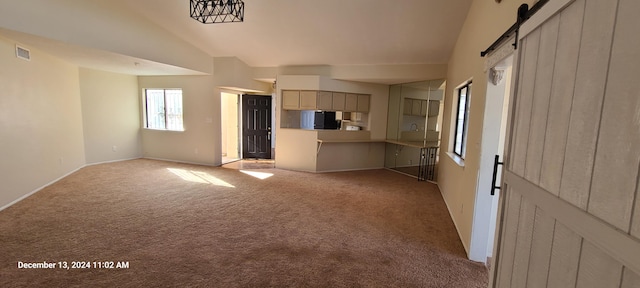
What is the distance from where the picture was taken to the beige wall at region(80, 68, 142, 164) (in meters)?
6.12

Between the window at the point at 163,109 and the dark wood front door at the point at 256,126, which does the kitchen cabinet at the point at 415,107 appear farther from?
the window at the point at 163,109

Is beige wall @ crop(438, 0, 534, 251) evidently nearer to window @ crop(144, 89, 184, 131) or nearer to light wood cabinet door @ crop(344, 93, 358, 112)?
light wood cabinet door @ crop(344, 93, 358, 112)

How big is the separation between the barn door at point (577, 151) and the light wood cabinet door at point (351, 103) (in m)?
5.05

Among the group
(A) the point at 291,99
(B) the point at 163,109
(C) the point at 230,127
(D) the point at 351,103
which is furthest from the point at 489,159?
(B) the point at 163,109

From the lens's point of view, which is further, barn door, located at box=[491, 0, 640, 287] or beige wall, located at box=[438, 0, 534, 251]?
beige wall, located at box=[438, 0, 534, 251]

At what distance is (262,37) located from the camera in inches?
204

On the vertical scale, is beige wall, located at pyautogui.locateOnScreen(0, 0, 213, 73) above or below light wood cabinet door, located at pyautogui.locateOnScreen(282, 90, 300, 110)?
above

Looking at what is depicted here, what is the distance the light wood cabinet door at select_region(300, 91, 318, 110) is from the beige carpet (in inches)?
82.8

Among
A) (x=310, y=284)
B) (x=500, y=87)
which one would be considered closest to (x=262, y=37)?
(x=500, y=87)

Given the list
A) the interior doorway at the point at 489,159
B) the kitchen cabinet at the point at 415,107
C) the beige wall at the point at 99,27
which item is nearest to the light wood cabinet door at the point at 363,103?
the kitchen cabinet at the point at 415,107

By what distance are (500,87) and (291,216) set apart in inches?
113

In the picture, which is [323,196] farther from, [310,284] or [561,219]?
[561,219]

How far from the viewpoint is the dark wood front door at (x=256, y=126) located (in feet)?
25.3

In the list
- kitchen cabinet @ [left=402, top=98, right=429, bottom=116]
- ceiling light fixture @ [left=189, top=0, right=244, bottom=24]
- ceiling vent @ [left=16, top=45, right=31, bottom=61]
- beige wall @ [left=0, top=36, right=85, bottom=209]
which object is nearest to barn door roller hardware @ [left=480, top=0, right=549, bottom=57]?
ceiling light fixture @ [left=189, top=0, right=244, bottom=24]
